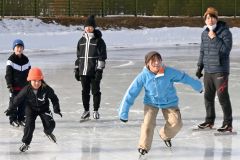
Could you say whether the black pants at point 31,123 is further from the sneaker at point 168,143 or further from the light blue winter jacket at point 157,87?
the sneaker at point 168,143

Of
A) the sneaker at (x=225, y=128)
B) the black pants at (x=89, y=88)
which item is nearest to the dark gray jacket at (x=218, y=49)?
the sneaker at (x=225, y=128)

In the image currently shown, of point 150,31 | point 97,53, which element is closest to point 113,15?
point 150,31

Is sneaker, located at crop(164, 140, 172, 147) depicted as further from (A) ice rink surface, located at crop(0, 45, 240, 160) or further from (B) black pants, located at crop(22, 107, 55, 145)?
(B) black pants, located at crop(22, 107, 55, 145)

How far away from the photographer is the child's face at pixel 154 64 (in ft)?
18.9

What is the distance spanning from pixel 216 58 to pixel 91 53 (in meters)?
1.83

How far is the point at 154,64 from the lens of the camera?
579 centimetres

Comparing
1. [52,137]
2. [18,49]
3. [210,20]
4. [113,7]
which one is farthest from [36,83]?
[113,7]

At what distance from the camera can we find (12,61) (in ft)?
24.9

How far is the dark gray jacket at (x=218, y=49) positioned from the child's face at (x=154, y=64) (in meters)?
1.59

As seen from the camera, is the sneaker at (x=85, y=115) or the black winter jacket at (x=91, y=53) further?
the sneaker at (x=85, y=115)

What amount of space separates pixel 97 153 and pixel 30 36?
1977 cm

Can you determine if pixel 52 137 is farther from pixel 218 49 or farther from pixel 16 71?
pixel 218 49

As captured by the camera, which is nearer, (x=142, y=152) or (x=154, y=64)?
(x=154, y=64)

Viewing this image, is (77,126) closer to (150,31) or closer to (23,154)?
(23,154)
